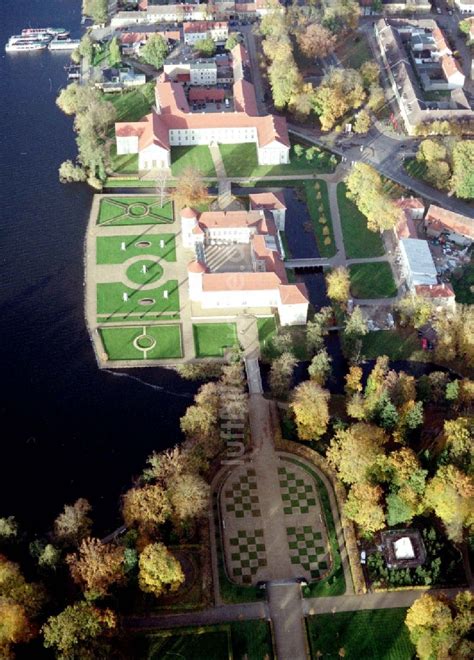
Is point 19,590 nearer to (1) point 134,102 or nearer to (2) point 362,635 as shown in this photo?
(2) point 362,635

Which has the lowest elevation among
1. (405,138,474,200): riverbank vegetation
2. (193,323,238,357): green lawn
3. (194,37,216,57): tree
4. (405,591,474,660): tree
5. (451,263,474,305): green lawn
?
(405,591,474,660): tree

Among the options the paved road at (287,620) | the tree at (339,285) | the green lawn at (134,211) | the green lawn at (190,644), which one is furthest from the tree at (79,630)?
the green lawn at (134,211)

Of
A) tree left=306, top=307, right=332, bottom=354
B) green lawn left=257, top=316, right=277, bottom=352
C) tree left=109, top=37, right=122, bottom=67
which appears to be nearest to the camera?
tree left=306, top=307, right=332, bottom=354

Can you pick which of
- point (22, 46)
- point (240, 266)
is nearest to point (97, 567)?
point (240, 266)

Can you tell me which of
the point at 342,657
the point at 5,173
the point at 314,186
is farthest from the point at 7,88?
the point at 342,657

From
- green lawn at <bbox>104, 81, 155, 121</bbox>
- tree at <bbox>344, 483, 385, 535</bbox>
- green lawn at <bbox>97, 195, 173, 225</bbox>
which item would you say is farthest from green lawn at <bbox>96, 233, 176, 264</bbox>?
tree at <bbox>344, 483, 385, 535</bbox>

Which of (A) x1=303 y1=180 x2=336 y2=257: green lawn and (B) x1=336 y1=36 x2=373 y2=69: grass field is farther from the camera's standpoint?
(B) x1=336 y1=36 x2=373 y2=69: grass field

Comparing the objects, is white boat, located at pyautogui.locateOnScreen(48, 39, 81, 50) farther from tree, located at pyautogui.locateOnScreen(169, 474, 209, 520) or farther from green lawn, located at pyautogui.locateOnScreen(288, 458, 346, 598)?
green lawn, located at pyautogui.locateOnScreen(288, 458, 346, 598)
